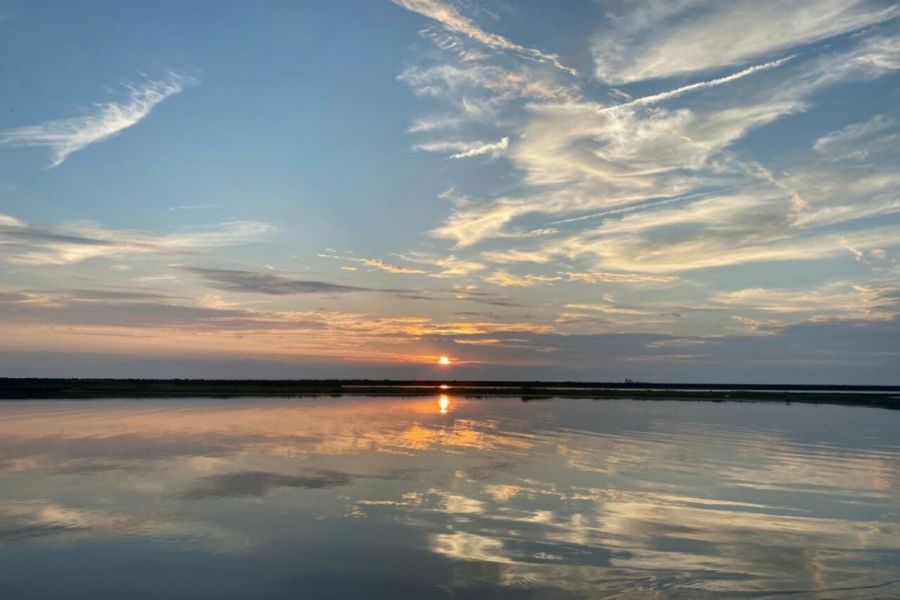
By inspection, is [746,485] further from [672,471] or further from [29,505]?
[29,505]

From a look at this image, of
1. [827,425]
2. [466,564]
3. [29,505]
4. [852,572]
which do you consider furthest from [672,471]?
[827,425]

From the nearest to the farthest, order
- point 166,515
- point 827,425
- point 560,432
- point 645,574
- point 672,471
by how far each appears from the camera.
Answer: point 645,574 → point 166,515 → point 672,471 → point 560,432 → point 827,425

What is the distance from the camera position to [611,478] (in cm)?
2761

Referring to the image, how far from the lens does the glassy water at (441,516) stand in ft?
→ 49.2

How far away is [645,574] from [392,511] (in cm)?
903

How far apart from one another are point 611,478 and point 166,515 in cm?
1754

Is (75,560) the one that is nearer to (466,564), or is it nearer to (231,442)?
(466,564)

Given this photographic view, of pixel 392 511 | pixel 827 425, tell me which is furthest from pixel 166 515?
pixel 827 425

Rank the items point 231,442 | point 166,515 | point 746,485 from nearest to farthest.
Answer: point 166,515, point 746,485, point 231,442

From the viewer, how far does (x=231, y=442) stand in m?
38.1

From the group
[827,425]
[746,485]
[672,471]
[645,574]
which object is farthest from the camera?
[827,425]

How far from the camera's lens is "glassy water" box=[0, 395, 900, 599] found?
591 inches

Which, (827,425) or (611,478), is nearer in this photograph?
(611,478)

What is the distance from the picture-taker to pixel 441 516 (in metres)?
20.9
